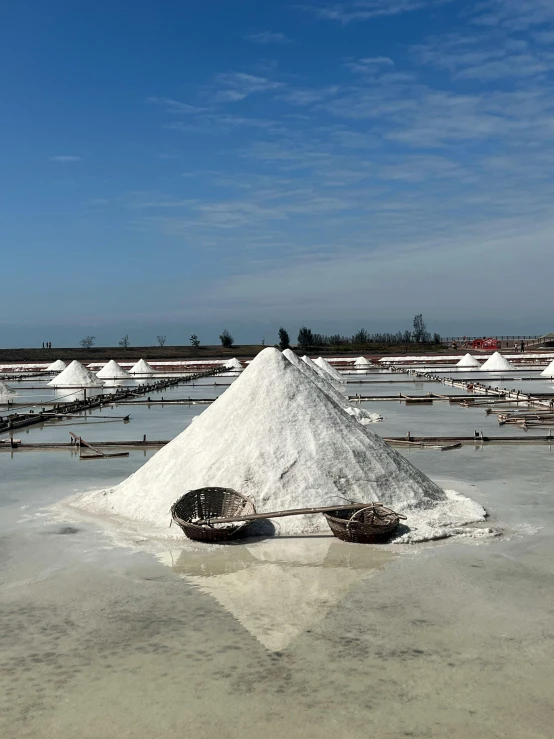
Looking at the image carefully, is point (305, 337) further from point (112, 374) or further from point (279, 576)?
point (279, 576)

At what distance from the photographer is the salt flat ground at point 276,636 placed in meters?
3.52

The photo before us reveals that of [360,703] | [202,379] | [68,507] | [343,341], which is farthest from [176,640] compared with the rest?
[343,341]

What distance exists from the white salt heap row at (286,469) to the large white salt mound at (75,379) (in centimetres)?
2092

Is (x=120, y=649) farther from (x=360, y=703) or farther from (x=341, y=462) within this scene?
(x=341, y=462)

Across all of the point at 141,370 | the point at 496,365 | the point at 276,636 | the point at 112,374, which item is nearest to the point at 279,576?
the point at 276,636

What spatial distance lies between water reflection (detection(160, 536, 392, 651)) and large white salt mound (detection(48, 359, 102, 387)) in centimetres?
2328

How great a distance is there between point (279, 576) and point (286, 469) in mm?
1798

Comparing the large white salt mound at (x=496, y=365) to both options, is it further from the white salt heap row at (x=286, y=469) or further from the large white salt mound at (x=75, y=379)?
the white salt heap row at (x=286, y=469)

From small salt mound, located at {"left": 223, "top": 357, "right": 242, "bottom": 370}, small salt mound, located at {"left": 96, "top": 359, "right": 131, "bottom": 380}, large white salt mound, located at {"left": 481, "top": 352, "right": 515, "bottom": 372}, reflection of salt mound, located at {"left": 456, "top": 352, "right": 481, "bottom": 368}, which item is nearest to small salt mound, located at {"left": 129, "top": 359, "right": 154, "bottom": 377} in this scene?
small salt mound, located at {"left": 96, "top": 359, "right": 131, "bottom": 380}

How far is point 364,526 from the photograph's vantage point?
6.27m

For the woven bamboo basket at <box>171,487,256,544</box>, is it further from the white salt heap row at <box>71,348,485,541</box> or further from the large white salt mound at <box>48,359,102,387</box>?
the large white salt mound at <box>48,359,102,387</box>

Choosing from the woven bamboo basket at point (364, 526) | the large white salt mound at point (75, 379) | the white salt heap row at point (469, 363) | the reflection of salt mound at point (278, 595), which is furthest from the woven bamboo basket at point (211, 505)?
the white salt heap row at point (469, 363)

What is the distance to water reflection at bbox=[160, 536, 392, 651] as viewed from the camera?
4.66m

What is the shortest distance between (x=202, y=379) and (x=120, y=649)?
28421 millimetres
